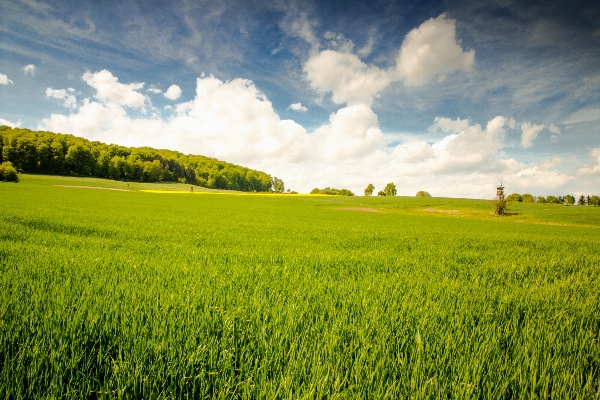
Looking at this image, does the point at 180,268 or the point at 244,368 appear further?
the point at 180,268

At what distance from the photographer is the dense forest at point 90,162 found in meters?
90.0

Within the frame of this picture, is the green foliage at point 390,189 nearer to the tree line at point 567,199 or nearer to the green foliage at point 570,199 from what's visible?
the tree line at point 567,199

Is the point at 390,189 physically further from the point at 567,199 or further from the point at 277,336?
the point at 277,336

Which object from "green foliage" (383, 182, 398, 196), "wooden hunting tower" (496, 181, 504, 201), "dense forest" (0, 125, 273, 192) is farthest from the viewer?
"green foliage" (383, 182, 398, 196)

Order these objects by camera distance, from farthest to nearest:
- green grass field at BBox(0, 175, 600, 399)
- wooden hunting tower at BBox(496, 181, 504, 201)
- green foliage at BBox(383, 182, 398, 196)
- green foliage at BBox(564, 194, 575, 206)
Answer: green foliage at BBox(383, 182, 398, 196) → green foliage at BBox(564, 194, 575, 206) → wooden hunting tower at BBox(496, 181, 504, 201) → green grass field at BBox(0, 175, 600, 399)

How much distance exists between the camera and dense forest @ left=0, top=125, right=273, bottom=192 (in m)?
90.0

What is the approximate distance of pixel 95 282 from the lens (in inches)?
139

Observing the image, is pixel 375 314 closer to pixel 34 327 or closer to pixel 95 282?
pixel 34 327

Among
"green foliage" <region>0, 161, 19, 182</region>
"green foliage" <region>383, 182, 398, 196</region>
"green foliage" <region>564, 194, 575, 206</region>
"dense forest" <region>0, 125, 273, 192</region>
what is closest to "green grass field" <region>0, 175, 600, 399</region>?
"green foliage" <region>0, 161, 19, 182</region>

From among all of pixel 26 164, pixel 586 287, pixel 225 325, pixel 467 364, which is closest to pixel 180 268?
pixel 225 325

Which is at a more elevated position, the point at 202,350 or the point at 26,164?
the point at 26,164

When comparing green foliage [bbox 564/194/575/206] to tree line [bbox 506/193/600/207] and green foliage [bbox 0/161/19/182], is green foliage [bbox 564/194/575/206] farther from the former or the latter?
green foliage [bbox 0/161/19/182]

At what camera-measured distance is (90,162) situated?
348ft

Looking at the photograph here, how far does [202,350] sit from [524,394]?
236 cm
